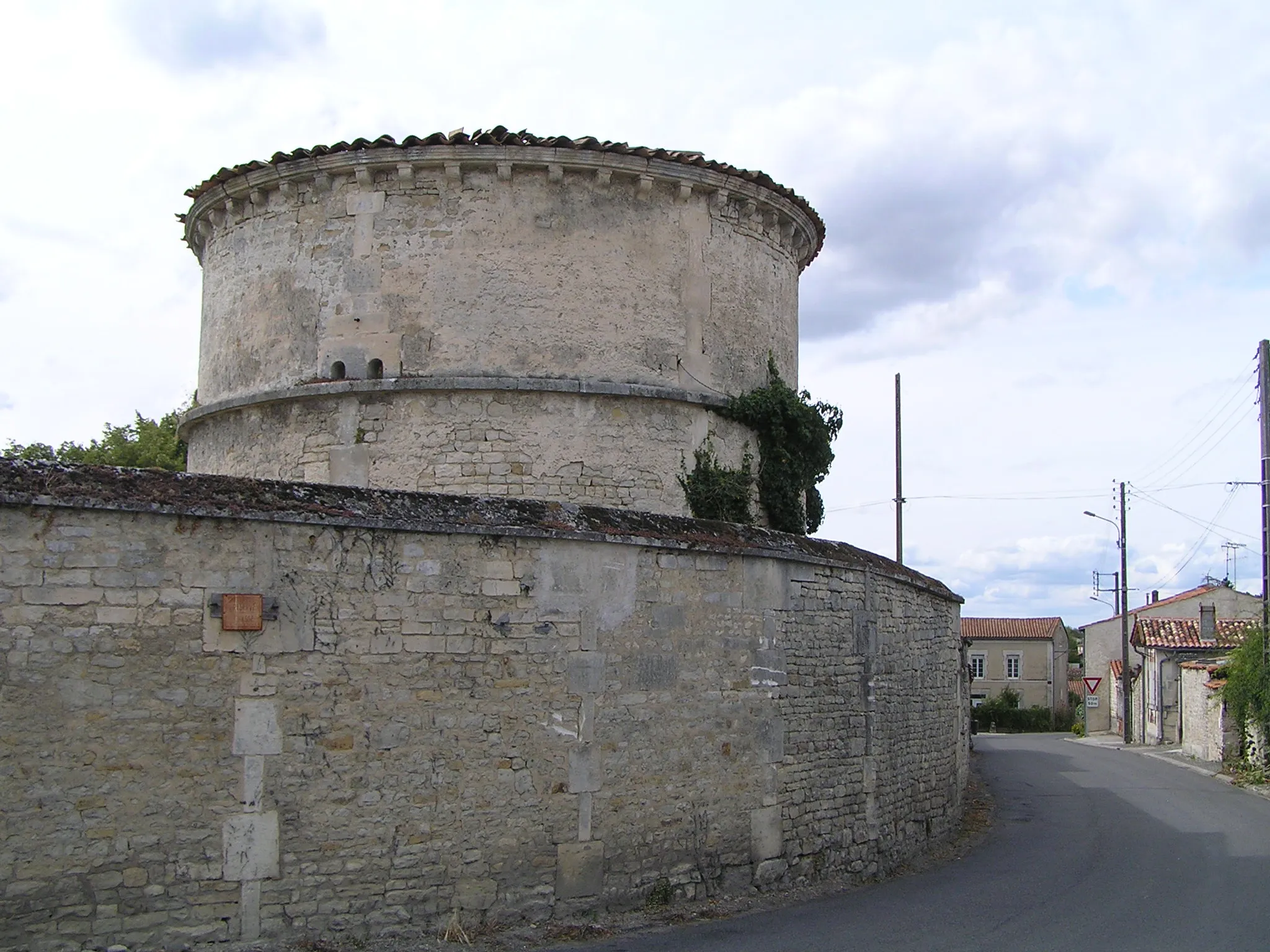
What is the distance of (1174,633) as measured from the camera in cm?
3750

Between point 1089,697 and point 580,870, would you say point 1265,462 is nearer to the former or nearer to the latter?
point 580,870

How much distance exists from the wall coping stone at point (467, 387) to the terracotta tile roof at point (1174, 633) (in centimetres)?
2680

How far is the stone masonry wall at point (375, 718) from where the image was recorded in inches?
276

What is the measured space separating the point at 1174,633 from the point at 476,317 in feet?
105

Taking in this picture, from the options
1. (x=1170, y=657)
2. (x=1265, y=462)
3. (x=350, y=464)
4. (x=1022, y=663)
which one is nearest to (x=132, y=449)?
(x=350, y=464)

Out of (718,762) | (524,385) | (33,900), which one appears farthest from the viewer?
(524,385)

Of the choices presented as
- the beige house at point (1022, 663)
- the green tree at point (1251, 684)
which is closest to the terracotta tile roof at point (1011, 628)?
the beige house at point (1022, 663)

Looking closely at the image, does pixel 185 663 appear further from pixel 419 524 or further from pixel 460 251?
pixel 460 251

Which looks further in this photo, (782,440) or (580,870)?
(782,440)

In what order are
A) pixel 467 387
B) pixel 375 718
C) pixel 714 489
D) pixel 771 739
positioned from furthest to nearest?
pixel 714 489 → pixel 467 387 → pixel 771 739 → pixel 375 718

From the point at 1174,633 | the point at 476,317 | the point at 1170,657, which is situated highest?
the point at 476,317

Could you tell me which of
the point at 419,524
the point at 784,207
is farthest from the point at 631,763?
the point at 784,207

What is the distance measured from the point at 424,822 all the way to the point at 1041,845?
10188 mm

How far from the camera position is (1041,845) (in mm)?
15445
